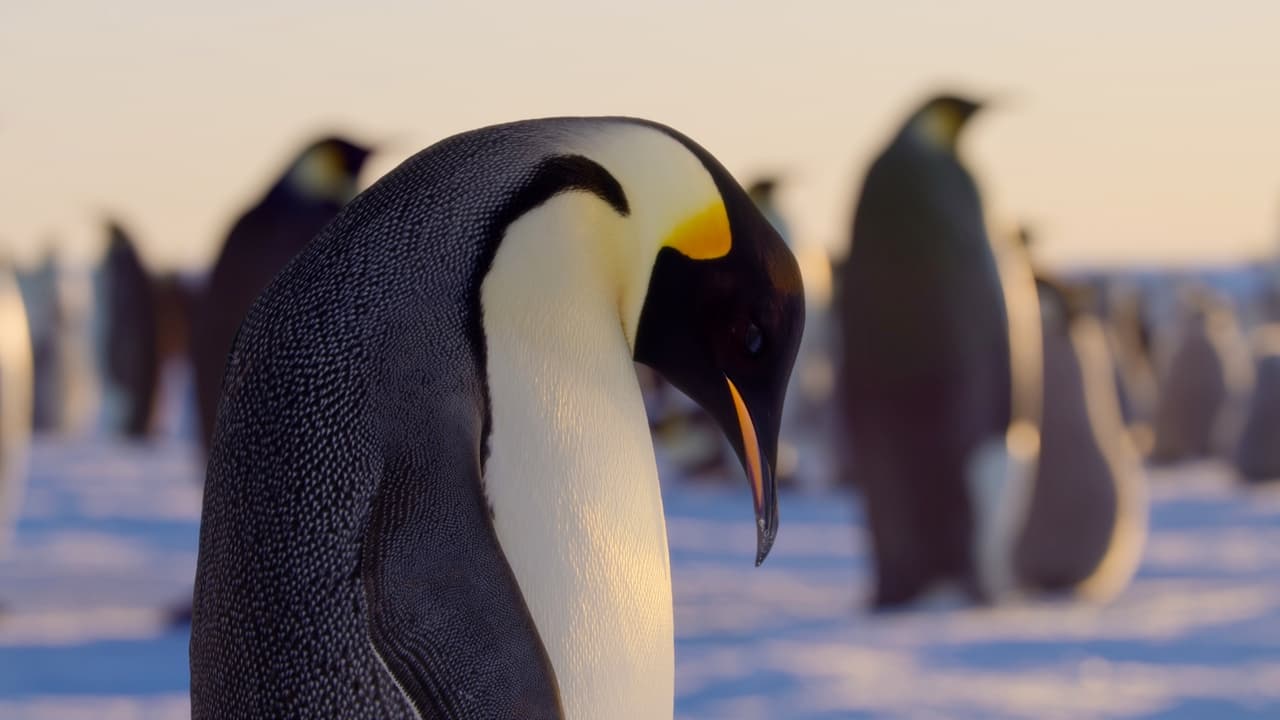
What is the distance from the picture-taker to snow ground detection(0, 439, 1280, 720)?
4.13 m

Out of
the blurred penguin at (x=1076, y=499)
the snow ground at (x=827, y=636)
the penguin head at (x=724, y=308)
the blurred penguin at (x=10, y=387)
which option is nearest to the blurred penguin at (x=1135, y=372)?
the snow ground at (x=827, y=636)

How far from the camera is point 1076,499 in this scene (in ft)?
20.5

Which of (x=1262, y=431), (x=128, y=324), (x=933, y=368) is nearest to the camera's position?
(x=933, y=368)

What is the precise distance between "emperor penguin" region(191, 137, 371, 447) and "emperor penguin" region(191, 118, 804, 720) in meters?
3.75

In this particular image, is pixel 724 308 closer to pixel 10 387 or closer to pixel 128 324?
pixel 10 387

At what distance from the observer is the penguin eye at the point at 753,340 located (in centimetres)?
198

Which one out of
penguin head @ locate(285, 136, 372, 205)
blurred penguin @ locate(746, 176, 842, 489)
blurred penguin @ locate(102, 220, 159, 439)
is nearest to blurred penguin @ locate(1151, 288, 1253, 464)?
blurred penguin @ locate(746, 176, 842, 489)

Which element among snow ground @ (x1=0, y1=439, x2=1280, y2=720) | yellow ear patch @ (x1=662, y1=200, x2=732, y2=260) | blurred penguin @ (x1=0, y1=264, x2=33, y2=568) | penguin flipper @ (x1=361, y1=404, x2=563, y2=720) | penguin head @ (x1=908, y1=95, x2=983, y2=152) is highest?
yellow ear patch @ (x1=662, y1=200, x2=732, y2=260)

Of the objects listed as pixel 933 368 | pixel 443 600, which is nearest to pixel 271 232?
pixel 933 368

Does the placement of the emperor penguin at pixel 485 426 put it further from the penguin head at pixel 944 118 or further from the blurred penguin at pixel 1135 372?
the blurred penguin at pixel 1135 372

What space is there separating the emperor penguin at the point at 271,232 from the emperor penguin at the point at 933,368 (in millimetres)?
1717

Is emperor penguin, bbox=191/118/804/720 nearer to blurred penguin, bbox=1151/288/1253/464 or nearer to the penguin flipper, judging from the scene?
the penguin flipper

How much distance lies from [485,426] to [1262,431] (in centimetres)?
893

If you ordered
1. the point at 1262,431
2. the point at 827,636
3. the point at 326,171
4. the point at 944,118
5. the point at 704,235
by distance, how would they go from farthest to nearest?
the point at 1262,431
the point at 326,171
the point at 944,118
the point at 827,636
the point at 704,235
